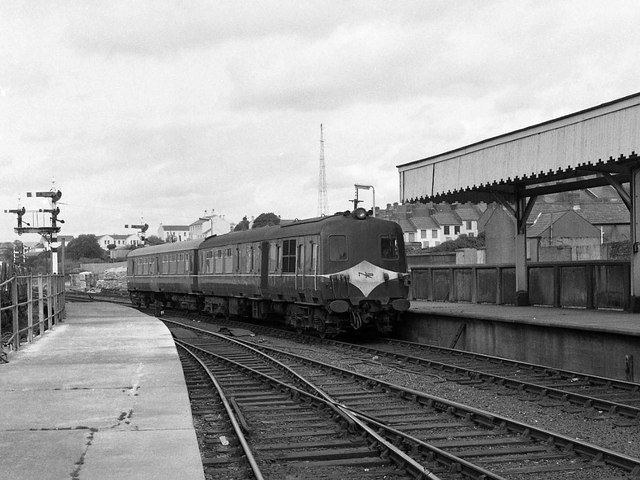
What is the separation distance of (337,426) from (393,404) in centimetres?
170

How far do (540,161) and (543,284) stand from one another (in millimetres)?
4541

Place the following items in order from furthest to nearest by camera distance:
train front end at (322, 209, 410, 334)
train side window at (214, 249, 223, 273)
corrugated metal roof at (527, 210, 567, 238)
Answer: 1. corrugated metal roof at (527, 210, 567, 238)
2. train side window at (214, 249, 223, 273)
3. train front end at (322, 209, 410, 334)

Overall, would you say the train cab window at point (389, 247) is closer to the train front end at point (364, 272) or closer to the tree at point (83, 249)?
the train front end at point (364, 272)

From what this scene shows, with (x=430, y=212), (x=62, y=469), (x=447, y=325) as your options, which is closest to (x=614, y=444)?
(x=62, y=469)

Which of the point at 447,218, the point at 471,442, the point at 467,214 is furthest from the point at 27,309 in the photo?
the point at 467,214

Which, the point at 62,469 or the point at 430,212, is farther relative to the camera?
the point at 430,212

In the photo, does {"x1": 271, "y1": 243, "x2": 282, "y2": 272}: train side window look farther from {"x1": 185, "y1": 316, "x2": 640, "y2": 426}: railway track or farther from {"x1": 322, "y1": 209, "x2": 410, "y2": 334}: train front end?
{"x1": 185, "y1": 316, "x2": 640, "y2": 426}: railway track

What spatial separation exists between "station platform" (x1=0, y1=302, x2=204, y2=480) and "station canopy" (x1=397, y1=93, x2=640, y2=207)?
325 inches

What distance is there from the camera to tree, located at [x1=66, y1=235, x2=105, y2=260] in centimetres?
13769

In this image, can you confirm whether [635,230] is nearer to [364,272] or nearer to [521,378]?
[521,378]

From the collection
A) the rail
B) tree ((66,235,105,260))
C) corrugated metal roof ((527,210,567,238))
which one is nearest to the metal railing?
the rail

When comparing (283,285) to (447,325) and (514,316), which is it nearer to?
(447,325)

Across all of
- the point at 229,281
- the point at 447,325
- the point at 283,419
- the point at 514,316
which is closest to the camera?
the point at 283,419

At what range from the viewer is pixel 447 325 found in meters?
18.2
